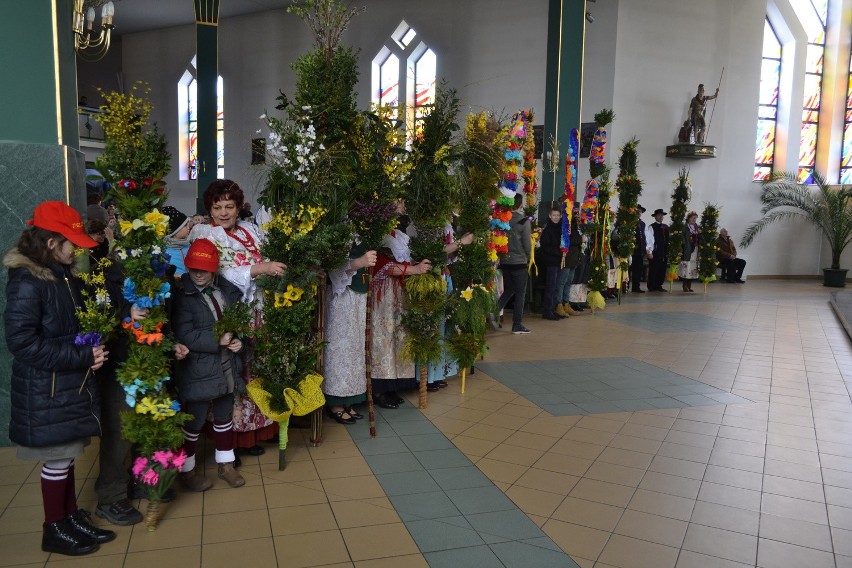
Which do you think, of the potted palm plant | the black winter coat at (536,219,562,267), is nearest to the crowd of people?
the black winter coat at (536,219,562,267)

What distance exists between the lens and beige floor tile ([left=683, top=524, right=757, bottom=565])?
3.04 m

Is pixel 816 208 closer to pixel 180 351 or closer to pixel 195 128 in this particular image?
pixel 180 351

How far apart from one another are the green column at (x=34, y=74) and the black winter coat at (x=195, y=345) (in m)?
1.59

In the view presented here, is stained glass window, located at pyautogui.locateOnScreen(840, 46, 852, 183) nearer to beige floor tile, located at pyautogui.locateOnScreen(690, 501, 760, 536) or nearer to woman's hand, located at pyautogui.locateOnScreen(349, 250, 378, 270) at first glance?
beige floor tile, located at pyautogui.locateOnScreen(690, 501, 760, 536)

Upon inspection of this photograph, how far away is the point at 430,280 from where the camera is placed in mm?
5031

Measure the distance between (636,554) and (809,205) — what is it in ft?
58.6

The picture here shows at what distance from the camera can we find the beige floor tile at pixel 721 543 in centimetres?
304

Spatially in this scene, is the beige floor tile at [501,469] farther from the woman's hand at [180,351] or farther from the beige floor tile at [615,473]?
the woman's hand at [180,351]

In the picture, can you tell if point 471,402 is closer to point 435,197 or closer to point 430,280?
point 430,280

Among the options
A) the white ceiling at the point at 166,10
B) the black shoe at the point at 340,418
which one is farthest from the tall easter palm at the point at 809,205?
the black shoe at the point at 340,418

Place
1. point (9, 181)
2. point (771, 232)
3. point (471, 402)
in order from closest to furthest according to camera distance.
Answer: point (9, 181) < point (471, 402) < point (771, 232)

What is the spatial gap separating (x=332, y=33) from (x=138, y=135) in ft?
5.24

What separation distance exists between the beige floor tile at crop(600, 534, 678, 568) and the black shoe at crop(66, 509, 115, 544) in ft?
7.73

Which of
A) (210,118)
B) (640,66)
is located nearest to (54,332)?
(210,118)
